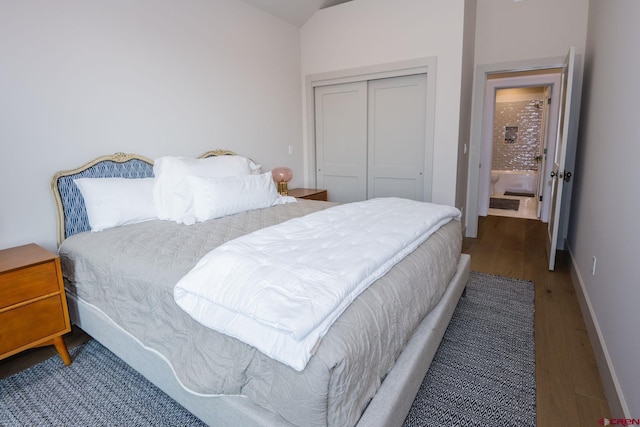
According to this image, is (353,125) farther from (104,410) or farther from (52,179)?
(104,410)

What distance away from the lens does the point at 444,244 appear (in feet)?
6.66

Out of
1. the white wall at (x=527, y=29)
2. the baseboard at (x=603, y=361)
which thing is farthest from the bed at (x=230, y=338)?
the white wall at (x=527, y=29)

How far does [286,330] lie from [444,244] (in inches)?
51.4

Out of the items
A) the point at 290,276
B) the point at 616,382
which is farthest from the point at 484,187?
the point at 290,276

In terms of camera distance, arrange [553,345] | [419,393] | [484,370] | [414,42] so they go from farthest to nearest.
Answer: [414,42] < [553,345] < [484,370] < [419,393]

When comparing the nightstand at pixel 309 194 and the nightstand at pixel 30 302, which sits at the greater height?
the nightstand at pixel 309 194


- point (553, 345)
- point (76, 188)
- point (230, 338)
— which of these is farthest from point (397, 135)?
point (230, 338)

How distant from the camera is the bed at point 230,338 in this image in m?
1.06

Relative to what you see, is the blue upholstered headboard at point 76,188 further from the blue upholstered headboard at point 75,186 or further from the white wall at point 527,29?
the white wall at point 527,29

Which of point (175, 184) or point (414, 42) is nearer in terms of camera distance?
point (175, 184)

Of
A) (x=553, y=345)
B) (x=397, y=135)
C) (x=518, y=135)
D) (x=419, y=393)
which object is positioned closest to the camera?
(x=419, y=393)

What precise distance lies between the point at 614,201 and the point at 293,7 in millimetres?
3479

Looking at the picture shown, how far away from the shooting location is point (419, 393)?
173cm

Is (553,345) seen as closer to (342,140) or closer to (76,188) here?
(342,140)
